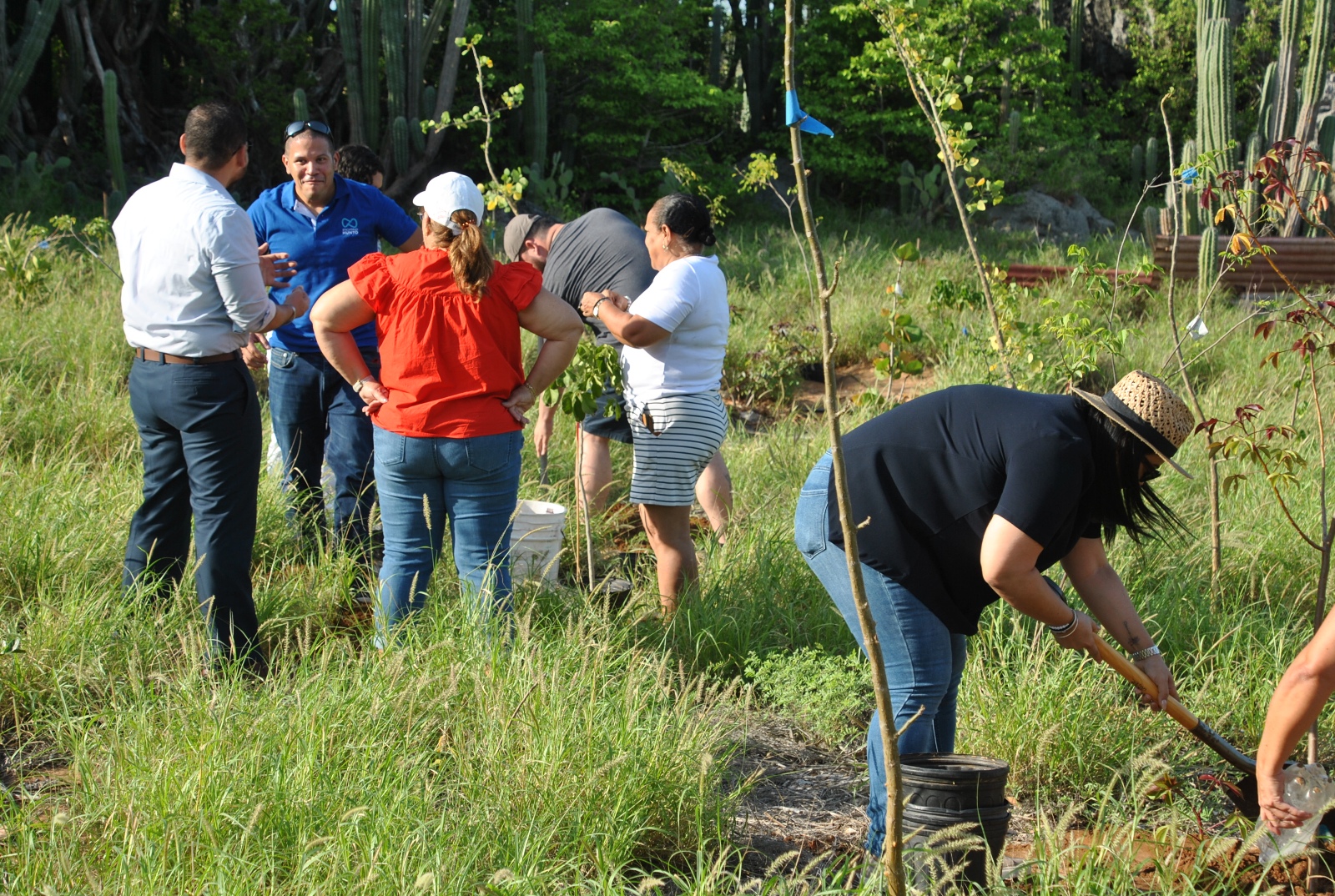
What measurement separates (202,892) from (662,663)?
141 cm

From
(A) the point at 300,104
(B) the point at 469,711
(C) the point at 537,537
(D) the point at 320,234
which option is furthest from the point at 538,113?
(B) the point at 469,711

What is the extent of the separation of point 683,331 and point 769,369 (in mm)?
4161

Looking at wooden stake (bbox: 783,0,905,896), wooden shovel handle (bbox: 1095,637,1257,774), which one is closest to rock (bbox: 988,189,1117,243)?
wooden shovel handle (bbox: 1095,637,1257,774)

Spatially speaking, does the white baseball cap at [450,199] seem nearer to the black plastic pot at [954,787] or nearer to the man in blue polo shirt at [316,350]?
the man in blue polo shirt at [316,350]

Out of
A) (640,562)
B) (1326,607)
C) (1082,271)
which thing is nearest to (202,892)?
(640,562)

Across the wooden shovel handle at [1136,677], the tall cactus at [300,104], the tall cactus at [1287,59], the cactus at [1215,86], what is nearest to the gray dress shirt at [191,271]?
the wooden shovel handle at [1136,677]

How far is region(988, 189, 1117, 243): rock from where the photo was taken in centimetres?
1777

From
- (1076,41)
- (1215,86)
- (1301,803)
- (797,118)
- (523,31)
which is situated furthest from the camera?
(1076,41)

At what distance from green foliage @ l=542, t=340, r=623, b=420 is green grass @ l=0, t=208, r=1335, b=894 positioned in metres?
0.71

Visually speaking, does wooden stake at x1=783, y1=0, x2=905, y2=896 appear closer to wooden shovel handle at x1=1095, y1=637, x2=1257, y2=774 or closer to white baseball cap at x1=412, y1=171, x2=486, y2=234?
wooden shovel handle at x1=1095, y1=637, x2=1257, y2=774

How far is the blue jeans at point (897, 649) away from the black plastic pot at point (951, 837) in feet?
0.39

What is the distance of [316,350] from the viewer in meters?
4.44

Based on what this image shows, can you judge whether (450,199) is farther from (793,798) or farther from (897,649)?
(793,798)

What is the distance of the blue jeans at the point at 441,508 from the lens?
3426mm
